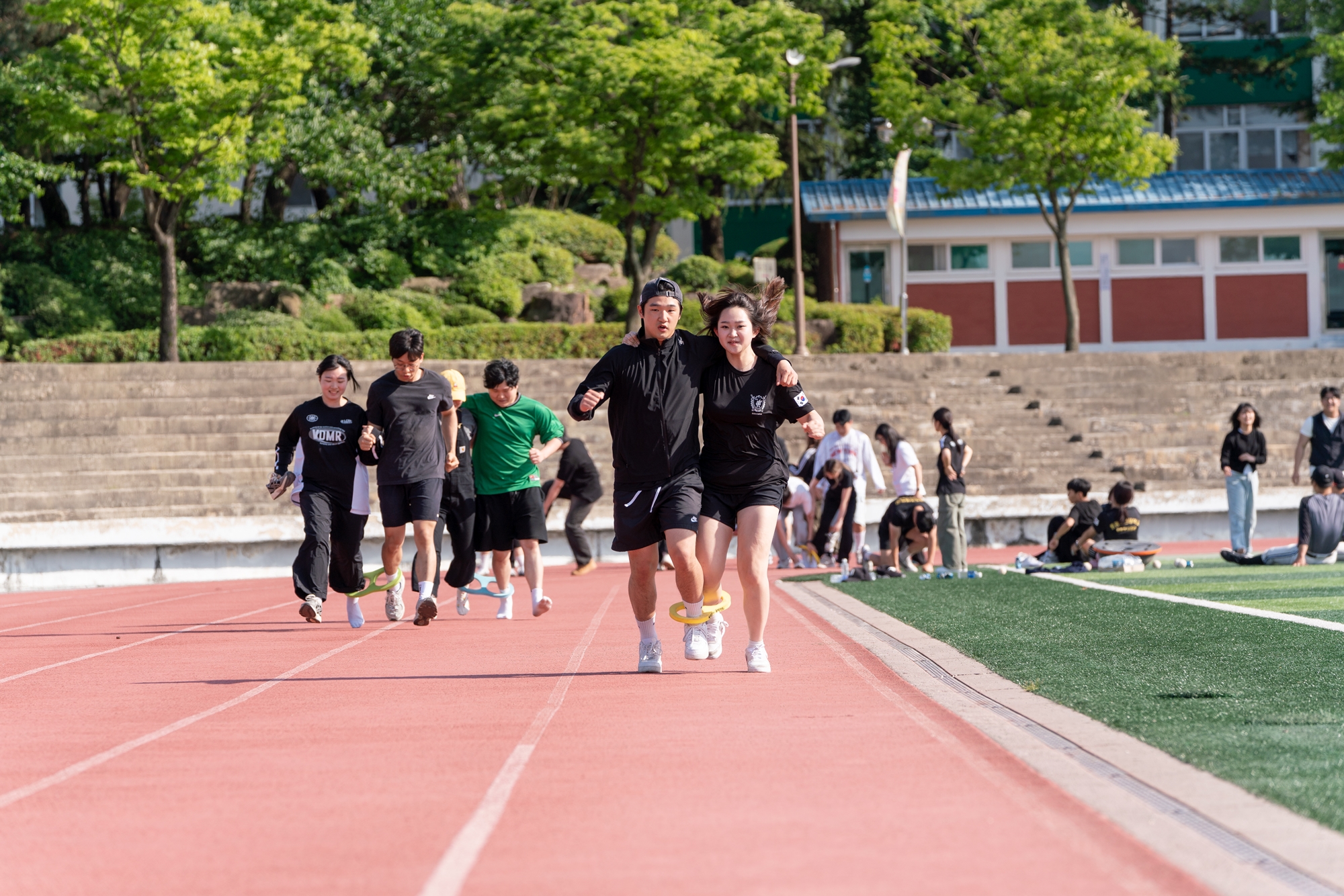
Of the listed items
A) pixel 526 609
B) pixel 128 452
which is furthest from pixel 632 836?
pixel 128 452

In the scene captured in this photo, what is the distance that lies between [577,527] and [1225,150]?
41.9 metres

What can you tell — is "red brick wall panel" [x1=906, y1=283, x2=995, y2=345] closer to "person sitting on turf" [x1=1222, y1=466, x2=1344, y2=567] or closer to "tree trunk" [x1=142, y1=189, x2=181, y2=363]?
"tree trunk" [x1=142, y1=189, x2=181, y2=363]

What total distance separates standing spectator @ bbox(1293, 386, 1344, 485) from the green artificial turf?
3059 millimetres

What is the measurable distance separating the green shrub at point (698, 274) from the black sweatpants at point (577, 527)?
2397 cm

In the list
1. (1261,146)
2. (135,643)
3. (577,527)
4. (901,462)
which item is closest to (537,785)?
(135,643)

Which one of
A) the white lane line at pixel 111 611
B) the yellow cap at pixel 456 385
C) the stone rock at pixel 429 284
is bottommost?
the white lane line at pixel 111 611

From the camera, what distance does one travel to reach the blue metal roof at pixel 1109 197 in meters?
44.0

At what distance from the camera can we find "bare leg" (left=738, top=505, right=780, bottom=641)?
7.54m

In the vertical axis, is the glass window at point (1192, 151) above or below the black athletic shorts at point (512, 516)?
above

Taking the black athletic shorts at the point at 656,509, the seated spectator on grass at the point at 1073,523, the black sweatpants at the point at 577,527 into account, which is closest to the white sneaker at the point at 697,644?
the black athletic shorts at the point at 656,509

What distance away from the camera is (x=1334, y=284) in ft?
150

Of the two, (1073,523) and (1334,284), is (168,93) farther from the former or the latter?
(1334,284)

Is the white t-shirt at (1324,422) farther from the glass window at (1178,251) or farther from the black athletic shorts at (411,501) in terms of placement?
the glass window at (1178,251)

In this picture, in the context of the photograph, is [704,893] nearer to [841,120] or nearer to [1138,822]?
[1138,822]
